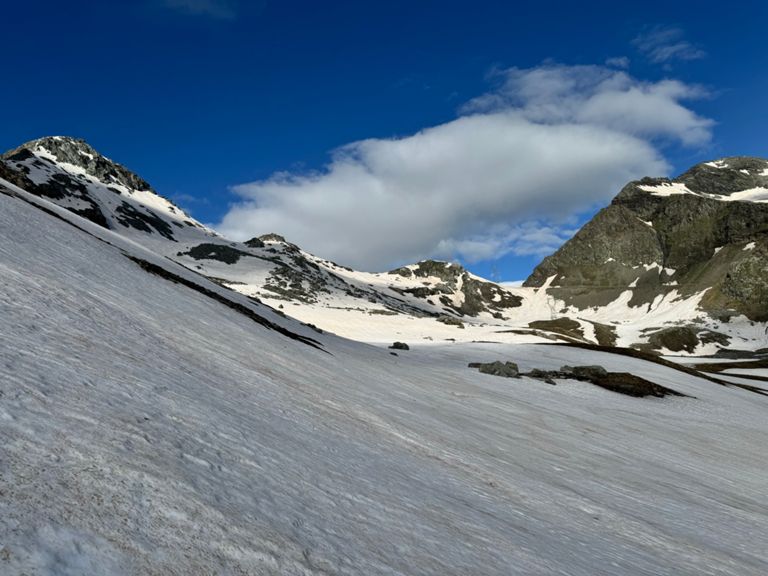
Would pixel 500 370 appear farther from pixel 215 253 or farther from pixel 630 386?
pixel 215 253

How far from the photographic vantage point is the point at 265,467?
561 cm

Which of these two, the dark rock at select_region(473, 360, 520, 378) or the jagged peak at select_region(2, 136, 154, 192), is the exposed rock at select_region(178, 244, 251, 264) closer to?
the jagged peak at select_region(2, 136, 154, 192)

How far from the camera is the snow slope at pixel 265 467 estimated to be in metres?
3.72

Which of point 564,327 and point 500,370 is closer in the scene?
point 500,370

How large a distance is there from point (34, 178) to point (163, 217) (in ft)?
159

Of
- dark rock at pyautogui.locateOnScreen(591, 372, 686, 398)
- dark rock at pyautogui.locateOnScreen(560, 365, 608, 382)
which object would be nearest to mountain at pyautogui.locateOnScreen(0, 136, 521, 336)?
dark rock at pyautogui.locateOnScreen(560, 365, 608, 382)

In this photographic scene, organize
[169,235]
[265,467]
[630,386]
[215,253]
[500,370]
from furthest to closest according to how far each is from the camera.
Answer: [169,235] < [215,253] < [500,370] < [630,386] < [265,467]

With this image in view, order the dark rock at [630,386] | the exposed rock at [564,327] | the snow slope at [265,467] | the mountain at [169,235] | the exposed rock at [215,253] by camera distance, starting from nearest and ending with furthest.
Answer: the snow slope at [265,467] < the dark rock at [630,386] < the mountain at [169,235] < the exposed rock at [215,253] < the exposed rock at [564,327]

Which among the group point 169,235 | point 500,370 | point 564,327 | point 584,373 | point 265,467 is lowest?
point 265,467

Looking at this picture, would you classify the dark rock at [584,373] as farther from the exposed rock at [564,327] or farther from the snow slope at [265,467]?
the exposed rock at [564,327]

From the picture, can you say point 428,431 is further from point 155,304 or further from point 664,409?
point 664,409

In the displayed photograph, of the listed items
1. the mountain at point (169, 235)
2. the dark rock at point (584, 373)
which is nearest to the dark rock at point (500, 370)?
the dark rock at point (584, 373)

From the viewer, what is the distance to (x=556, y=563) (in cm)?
606

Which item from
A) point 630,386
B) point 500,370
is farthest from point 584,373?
point 500,370
